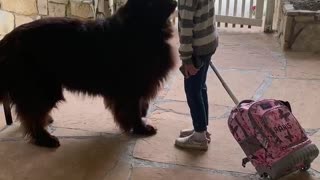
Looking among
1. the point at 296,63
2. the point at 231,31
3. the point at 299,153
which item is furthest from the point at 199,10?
the point at 231,31

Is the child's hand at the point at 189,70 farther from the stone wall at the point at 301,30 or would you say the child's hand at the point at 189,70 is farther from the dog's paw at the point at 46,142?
the stone wall at the point at 301,30

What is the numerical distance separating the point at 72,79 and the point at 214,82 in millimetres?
1232

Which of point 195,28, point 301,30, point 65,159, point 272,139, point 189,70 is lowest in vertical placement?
point 65,159

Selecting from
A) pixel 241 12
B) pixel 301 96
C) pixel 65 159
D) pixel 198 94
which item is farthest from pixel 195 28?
pixel 241 12

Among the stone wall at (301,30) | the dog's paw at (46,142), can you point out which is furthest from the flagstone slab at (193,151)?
the stone wall at (301,30)

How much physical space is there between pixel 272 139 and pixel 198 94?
431 millimetres

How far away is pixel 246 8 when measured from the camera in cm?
455

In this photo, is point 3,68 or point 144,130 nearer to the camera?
point 3,68

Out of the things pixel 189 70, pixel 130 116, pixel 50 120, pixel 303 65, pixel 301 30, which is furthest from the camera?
pixel 301 30

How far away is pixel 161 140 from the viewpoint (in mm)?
2418

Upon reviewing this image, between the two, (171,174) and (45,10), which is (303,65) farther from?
(45,10)

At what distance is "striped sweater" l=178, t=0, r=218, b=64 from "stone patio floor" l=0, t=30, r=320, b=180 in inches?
21.1

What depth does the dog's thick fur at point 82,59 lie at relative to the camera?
2.18 m

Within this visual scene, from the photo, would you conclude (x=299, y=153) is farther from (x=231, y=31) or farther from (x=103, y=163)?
(x=231, y=31)
